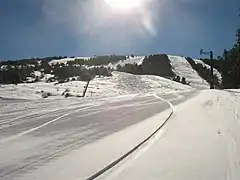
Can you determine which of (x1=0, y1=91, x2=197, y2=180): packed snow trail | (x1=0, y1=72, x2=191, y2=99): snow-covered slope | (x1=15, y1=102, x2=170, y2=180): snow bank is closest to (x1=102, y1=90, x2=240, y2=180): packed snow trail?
(x1=15, y1=102, x2=170, y2=180): snow bank

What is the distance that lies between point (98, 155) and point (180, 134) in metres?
4.04

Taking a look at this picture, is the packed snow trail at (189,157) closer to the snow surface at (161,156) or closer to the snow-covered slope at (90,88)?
the snow surface at (161,156)

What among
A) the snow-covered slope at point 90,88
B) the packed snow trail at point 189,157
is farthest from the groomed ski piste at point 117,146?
the snow-covered slope at point 90,88

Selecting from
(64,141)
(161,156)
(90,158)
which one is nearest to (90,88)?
(64,141)

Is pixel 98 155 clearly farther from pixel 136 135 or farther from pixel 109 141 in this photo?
pixel 136 135

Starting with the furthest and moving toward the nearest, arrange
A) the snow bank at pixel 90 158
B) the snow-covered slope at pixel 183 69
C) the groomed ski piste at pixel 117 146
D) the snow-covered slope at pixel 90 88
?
1. the snow-covered slope at pixel 183 69
2. the snow-covered slope at pixel 90 88
3. the groomed ski piste at pixel 117 146
4. the snow bank at pixel 90 158

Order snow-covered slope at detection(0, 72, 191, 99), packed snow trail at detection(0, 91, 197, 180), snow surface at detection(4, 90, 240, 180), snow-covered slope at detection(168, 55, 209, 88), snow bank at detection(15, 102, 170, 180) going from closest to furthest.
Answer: snow bank at detection(15, 102, 170, 180) < snow surface at detection(4, 90, 240, 180) < packed snow trail at detection(0, 91, 197, 180) < snow-covered slope at detection(0, 72, 191, 99) < snow-covered slope at detection(168, 55, 209, 88)

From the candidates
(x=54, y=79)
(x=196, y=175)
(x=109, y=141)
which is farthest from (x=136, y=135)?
(x=54, y=79)

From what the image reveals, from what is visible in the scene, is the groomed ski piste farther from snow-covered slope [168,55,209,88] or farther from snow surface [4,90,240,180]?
snow-covered slope [168,55,209,88]

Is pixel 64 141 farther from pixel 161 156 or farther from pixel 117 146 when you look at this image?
pixel 161 156

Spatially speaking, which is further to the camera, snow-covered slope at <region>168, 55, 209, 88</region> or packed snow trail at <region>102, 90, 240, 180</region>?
snow-covered slope at <region>168, 55, 209, 88</region>

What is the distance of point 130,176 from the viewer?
7.25 meters

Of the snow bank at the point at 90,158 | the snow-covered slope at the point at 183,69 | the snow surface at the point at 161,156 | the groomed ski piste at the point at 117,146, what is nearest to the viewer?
the snow bank at the point at 90,158

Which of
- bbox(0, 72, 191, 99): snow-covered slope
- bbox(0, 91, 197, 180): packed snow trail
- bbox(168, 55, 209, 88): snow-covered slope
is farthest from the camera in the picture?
bbox(168, 55, 209, 88): snow-covered slope
